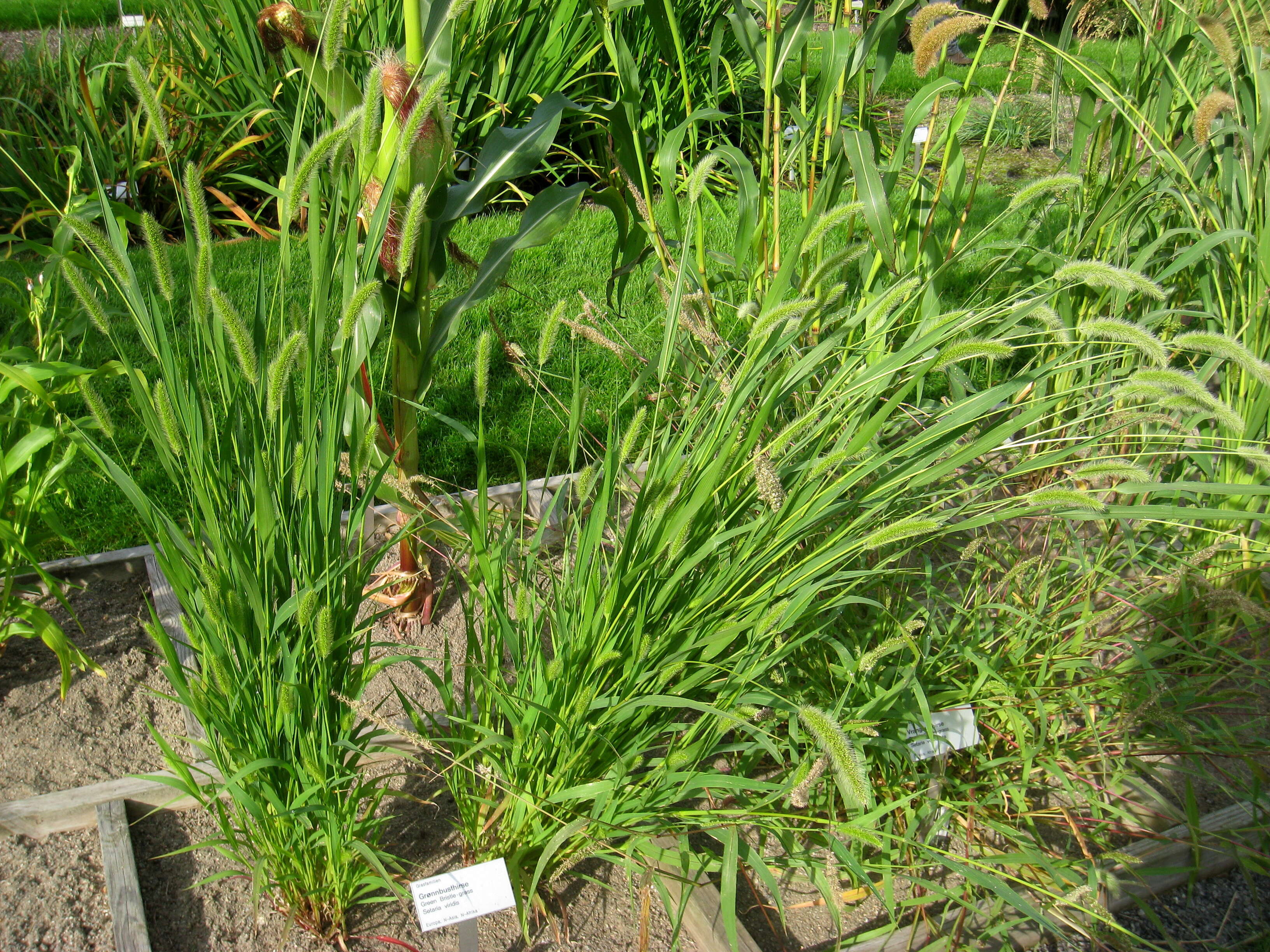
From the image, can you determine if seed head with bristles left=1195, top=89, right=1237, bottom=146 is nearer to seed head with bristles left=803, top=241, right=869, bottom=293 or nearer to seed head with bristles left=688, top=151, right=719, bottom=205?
seed head with bristles left=803, top=241, right=869, bottom=293

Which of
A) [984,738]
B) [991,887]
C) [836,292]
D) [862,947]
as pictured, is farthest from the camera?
[984,738]

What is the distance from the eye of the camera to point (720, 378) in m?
1.28

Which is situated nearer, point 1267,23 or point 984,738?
point 984,738

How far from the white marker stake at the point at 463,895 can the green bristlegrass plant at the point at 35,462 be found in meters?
0.82

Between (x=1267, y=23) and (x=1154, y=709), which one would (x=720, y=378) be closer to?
(x=1154, y=709)

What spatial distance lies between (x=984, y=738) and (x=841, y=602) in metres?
0.64

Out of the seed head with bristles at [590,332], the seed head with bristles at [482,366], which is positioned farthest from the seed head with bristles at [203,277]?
the seed head with bristles at [590,332]

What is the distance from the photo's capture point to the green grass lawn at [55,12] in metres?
6.80

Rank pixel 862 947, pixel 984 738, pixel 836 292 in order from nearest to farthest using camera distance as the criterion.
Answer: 1. pixel 862 947
2. pixel 836 292
3. pixel 984 738

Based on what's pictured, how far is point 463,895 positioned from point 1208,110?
1.82 m


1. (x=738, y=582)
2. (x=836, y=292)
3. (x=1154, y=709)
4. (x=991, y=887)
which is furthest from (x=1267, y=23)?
(x=991, y=887)

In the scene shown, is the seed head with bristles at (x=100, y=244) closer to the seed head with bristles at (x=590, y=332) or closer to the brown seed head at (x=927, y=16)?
the seed head with bristles at (x=590, y=332)

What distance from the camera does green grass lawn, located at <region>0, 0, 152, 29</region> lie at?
22.3ft

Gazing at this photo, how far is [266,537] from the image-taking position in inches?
45.3
